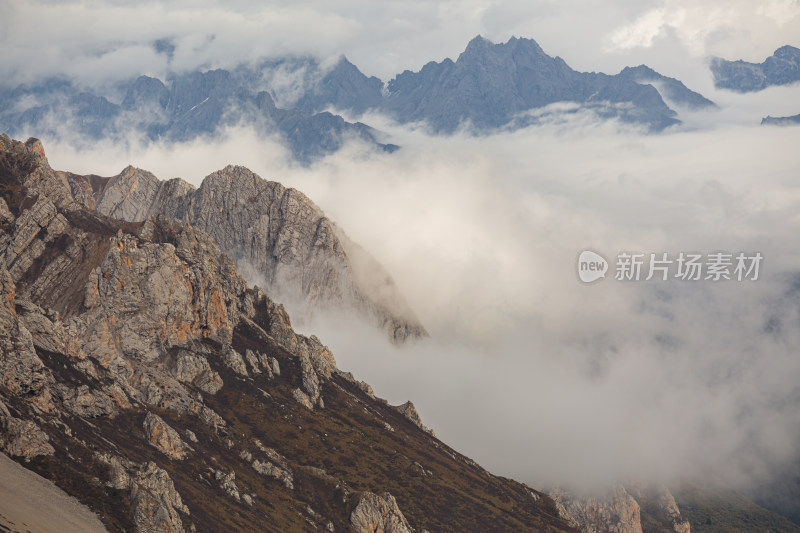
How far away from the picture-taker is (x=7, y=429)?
199250 millimetres

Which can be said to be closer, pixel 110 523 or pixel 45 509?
pixel 45 509

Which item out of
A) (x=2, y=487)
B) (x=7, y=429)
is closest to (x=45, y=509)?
(x=2, y=487)

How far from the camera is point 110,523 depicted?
19312cm

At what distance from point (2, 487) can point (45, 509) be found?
37.0 ft

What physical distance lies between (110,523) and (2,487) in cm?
2876

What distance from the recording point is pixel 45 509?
585 feet

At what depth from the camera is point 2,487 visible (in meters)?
177

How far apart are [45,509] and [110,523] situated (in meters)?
19.6

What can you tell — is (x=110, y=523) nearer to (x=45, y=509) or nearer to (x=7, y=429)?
(x=45, y=509)

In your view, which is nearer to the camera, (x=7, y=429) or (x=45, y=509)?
(x=45, y=509)

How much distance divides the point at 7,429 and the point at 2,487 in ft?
84.7

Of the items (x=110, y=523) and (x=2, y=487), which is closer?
(x=2, y=487)

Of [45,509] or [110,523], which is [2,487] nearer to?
[45,509]

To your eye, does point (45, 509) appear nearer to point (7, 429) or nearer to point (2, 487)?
point (2, 487)
